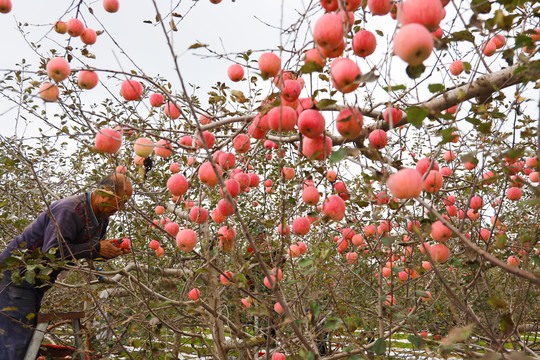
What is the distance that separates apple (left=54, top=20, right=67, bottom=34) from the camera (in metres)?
2.57

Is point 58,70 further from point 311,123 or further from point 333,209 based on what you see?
point 333,209

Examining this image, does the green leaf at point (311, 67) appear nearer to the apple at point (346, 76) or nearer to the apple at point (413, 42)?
the apple at point (346, 76)

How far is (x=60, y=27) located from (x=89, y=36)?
0.73 feet

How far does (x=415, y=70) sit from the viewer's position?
108cm

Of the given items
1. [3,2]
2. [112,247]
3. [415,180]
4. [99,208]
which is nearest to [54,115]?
[3,2]

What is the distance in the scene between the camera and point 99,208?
2658 mm

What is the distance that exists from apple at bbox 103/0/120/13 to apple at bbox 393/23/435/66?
2713 mm

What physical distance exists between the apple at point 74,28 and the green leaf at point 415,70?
2413 mm

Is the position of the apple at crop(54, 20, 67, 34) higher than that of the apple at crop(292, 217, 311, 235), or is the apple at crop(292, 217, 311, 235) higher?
the apple at crop(54, 20, 67, 34)

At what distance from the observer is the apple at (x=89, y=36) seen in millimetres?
2561

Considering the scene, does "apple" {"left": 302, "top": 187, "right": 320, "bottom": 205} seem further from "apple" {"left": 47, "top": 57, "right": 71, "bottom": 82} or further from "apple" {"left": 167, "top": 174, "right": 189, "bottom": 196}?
"apple" {"left": 47, "top": 57, "right": 71, "bottom": 82}

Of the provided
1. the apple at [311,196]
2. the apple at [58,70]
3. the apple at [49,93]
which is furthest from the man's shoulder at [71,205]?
the apple at [311,196]

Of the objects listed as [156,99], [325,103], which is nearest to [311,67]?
[325,103]

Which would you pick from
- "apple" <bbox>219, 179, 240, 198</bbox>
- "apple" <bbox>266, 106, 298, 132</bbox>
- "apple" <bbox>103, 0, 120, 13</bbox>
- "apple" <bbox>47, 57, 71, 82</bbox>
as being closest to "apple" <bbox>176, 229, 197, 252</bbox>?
"apple" <bbox>219, 179, 240, 198</bbox>
